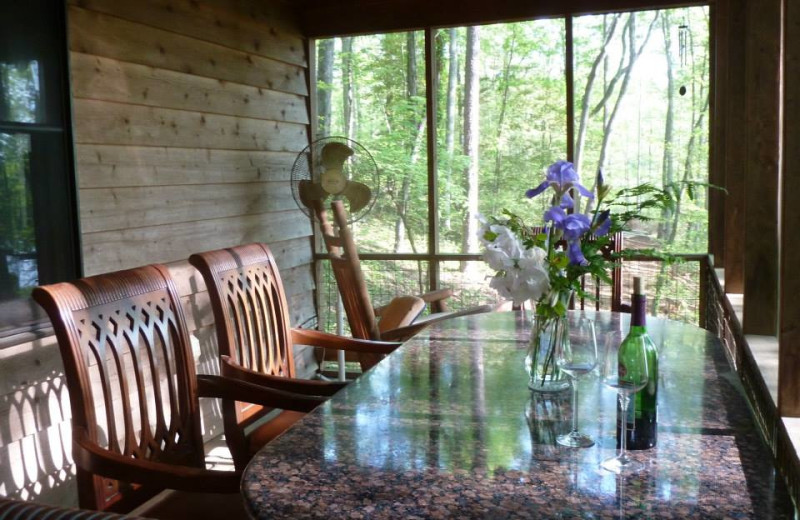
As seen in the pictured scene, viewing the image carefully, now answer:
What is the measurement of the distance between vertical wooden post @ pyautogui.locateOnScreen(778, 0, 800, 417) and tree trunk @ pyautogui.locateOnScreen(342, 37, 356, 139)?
3.48 metres

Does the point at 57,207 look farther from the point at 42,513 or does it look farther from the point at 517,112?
the point at 517,112

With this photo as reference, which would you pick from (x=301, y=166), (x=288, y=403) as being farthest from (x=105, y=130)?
(x=288, y=403)

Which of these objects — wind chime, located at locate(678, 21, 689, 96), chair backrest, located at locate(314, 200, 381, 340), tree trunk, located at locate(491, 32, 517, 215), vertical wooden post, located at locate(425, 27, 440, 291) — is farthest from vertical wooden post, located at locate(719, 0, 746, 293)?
vertical wooden post, located at locate(425, 27, 440, 291)

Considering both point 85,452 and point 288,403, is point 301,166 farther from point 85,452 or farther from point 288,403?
point 85,452

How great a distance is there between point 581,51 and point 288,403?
3226 millimetres

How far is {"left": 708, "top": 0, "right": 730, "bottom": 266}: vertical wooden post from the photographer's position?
3854 millimetres

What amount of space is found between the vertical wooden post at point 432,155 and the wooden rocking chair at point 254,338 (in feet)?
6.97

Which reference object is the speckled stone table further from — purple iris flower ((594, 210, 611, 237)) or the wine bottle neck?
purple iris flower ((594, 210, 611, 237))

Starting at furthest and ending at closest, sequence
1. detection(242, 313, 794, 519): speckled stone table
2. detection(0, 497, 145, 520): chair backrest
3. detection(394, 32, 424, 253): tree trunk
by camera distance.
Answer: detection(394, 32, 424, 253): tree trunk → detection(242, 313, 794, 519): speckled stone table → detection(0, 497, 145, 520): chair backrest

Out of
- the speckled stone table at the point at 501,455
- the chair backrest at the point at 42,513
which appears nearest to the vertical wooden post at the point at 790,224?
the speckled stone table at the point at 501,455

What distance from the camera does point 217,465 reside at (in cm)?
361

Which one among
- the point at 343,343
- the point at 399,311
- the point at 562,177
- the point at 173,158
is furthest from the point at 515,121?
the point at 562,177

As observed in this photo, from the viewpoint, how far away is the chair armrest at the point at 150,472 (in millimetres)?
1533

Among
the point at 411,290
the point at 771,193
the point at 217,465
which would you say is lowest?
the point at 217,465
